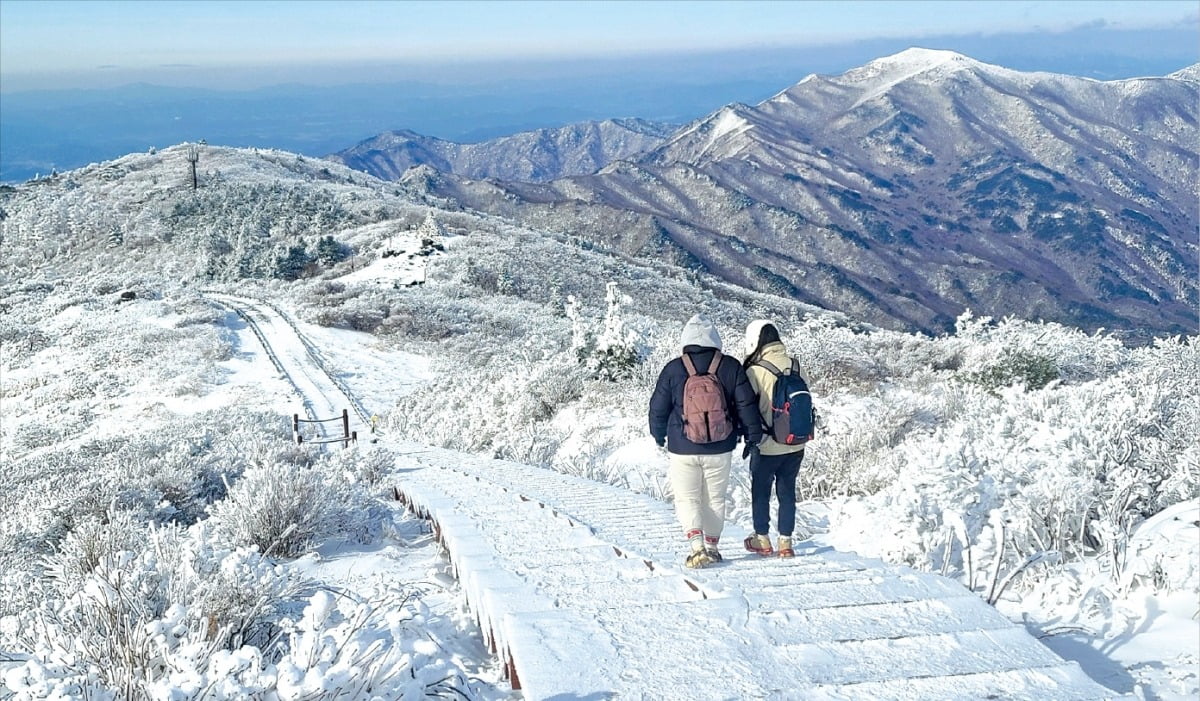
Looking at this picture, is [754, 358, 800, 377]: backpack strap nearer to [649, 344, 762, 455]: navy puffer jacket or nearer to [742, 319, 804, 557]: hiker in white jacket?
[742, 319, 804, 557]: hiker in white jacket

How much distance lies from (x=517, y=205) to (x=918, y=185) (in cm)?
9994

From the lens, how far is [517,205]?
497 ft

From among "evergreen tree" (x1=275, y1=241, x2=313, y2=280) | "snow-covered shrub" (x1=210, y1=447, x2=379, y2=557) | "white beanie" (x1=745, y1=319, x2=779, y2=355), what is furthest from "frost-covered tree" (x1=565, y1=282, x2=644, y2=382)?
"evergreen tree" (x1=275, y1=241, x2=313, y2=280)

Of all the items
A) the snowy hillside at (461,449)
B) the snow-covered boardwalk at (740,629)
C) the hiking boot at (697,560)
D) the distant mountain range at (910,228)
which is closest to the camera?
the snow-covered boardwalk at (740,629)

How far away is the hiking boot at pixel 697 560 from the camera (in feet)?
17.5

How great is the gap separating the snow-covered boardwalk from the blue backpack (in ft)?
2.64

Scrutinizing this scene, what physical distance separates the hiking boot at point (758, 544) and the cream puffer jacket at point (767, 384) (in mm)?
625

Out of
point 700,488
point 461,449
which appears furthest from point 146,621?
point 461,449

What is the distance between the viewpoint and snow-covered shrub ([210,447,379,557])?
6.46 metres

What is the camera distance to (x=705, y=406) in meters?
5.55

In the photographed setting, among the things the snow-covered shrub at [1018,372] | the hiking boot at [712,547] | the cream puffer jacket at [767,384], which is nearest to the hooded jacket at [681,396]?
the cream puffer jacket at [767,384]

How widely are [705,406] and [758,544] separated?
3.95 ft

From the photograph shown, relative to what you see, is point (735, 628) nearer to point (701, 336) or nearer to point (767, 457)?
point (701, 336)

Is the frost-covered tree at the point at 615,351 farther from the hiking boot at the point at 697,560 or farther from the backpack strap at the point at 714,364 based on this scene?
the hiking boot at the point at 697,560
